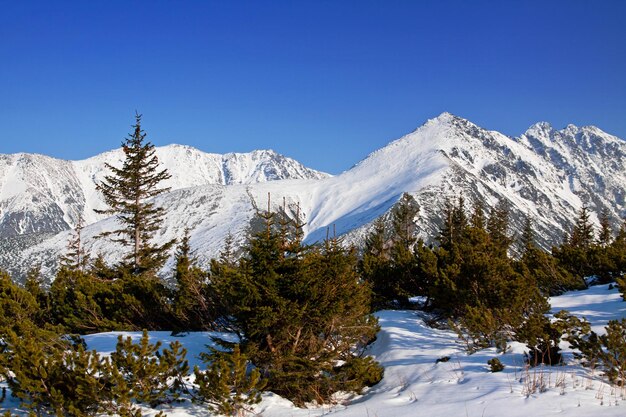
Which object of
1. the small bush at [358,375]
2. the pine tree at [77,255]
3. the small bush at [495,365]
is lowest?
the small bush at [358,375]

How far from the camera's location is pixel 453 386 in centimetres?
748

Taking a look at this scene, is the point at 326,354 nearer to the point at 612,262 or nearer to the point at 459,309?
the point at 459,309

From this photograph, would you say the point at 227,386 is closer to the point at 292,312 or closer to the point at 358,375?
the point at 292,312

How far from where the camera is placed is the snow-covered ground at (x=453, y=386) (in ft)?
20.3

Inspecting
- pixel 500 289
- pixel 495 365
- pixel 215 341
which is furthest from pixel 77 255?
pixel 495 365

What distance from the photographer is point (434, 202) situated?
180000 mm

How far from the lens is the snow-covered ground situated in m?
6.19

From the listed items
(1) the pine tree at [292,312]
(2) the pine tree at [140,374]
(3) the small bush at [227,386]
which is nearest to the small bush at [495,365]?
(1) the pine tree at [292,312]

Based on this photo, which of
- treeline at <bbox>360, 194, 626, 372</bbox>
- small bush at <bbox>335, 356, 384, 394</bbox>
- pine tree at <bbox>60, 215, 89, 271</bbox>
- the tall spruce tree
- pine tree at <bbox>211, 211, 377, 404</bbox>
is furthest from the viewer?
pine tree at <bbox>60, 215, 89, 271</bbox>

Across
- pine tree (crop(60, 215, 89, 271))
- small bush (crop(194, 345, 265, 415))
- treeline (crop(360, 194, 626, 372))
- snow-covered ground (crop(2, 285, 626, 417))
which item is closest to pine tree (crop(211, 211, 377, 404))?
snow-covered ground (crop(2, 285, 626, 417))

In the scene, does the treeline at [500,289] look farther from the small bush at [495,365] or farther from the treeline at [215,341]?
the treeline at [215,341]

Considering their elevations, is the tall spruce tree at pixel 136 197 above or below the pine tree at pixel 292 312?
above

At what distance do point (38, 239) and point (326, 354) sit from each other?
681 ft

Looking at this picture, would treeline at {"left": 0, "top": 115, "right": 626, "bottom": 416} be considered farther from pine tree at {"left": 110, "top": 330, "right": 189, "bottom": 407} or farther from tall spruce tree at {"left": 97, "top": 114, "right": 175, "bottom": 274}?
tall spruce tree at {"left": 97, "top": 114, "right": 175, "bottom": 274}
